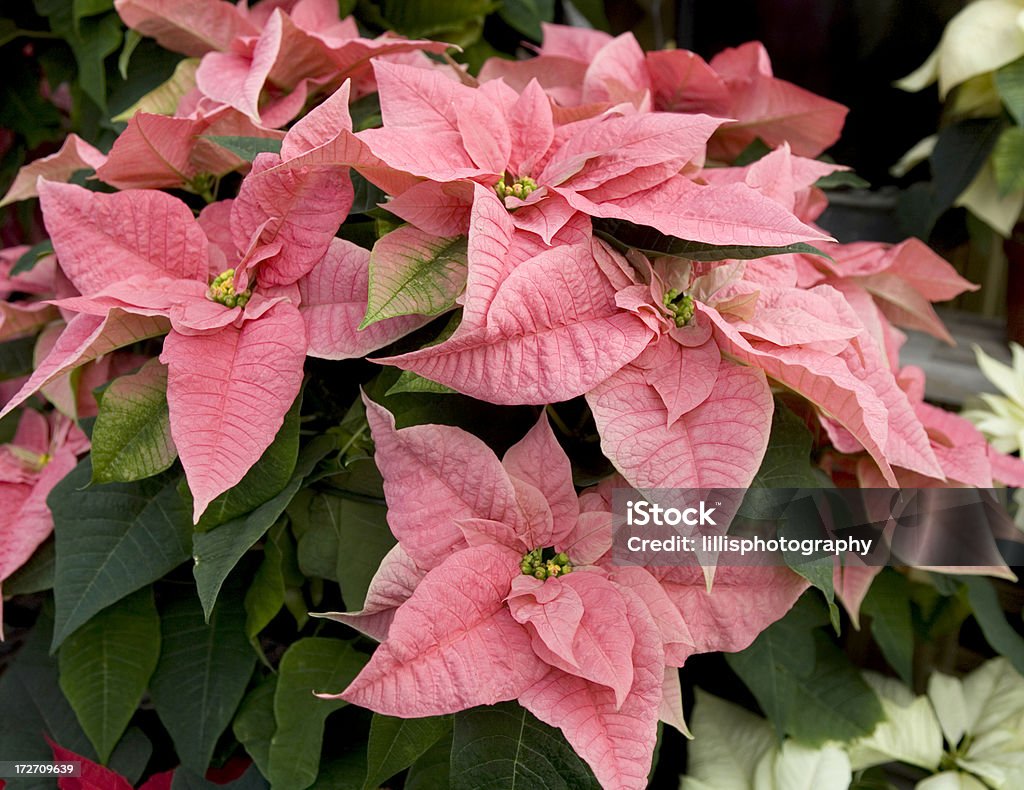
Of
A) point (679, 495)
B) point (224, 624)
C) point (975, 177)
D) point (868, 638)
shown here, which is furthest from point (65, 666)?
point (975, 177)

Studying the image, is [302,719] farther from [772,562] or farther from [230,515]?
[772,562]

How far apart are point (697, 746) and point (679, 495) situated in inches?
12.0

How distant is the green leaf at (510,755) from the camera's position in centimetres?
35

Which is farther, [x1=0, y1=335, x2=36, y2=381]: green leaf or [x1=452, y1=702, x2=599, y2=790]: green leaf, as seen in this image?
[x1=0, y1=335, x2=36, y2=381]: green leaf

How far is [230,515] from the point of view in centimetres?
39

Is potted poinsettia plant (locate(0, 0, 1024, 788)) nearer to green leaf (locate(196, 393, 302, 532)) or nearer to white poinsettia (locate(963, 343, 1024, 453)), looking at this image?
green leaf (locate(196, 393, 302, 532))

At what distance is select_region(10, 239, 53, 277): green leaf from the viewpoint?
1.72 ft

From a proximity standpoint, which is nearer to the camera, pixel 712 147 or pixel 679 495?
pixel 679 495

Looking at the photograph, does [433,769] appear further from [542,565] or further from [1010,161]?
[1010,161]

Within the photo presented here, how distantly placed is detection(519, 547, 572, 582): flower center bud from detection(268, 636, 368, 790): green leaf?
12 cm

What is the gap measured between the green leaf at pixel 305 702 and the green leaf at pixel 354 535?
0.14 feet

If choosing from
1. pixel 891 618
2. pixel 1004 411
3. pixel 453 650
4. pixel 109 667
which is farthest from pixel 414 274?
pixel 1004 411

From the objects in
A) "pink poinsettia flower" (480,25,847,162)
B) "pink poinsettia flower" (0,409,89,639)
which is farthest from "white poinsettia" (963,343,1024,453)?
"pink poinsettia flower" (0,409,89,639)

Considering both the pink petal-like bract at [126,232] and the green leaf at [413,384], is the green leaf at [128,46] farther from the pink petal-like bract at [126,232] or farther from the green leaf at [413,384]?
the green leaf at [413,384]
